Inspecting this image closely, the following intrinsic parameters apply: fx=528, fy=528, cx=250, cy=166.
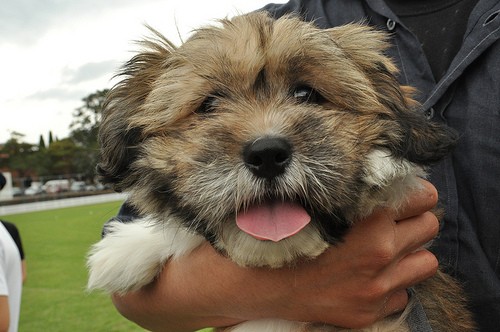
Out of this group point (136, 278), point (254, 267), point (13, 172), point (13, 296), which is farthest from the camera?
point (13, 172)

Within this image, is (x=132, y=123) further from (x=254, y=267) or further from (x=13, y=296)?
(x=13, y=296)

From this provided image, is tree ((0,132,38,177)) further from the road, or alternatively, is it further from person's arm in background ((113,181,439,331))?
person's arm in background ((113,181,439,331))

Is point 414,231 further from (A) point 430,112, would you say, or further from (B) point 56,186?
(B) point 56,186

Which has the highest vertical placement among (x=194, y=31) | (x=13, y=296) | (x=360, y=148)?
(x=194, y=31)

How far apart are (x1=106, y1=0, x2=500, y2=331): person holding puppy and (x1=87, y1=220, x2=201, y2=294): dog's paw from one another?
64 mm

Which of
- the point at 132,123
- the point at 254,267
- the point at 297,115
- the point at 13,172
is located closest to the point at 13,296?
the point at 132,123

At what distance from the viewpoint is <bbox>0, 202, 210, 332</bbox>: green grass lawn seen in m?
10.5

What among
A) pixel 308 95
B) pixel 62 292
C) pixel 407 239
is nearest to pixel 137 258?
pixel 308 95

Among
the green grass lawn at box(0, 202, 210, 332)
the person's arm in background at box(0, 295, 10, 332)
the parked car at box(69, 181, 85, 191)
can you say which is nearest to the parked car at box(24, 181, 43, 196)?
the parked car at box(69, 181, 85, 191)

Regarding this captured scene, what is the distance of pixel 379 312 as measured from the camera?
2299mm

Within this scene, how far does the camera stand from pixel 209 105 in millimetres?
2428

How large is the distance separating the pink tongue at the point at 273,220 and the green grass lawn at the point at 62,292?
1.61 meters

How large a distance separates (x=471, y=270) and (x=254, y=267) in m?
1.18

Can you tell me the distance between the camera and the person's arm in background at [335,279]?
7.30ft
